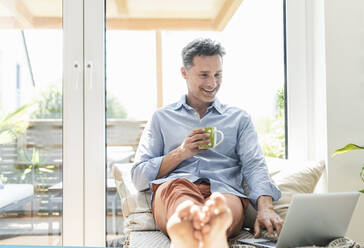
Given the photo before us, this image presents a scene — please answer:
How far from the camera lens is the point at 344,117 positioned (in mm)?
2164

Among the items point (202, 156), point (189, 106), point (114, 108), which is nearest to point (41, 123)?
point (114, 108)

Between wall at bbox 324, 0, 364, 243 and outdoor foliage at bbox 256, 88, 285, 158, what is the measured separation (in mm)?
344

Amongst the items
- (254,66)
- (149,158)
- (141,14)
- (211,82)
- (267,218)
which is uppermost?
(141,14)

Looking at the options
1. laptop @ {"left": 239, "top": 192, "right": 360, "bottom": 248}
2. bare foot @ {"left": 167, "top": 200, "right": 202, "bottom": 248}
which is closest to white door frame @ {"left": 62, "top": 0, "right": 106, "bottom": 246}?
laptop @ {"left": 239, "top": 192, "right": 360, "bottom": 248}

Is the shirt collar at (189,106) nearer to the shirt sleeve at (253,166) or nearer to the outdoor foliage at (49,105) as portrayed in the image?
the shirt sleeve at (253,166)

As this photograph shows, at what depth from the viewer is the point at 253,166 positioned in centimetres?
187

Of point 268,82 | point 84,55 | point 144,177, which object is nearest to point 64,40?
point 84,55

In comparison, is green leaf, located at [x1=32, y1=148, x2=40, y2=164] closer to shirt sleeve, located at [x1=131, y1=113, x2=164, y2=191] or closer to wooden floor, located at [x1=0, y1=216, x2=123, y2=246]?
wooden floor, located at [x1=0, y1=216, x2=123, y2=246]

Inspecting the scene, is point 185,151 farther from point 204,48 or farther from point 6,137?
point 6,137

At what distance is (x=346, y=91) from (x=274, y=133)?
494 mm

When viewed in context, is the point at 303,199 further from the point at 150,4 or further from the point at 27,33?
the point at 27,33

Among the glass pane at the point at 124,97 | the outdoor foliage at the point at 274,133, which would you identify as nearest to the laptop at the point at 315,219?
the outdoor foliage at the point at 274,133

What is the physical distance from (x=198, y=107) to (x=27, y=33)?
1141 mm

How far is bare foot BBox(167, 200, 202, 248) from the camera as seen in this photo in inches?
37.8
